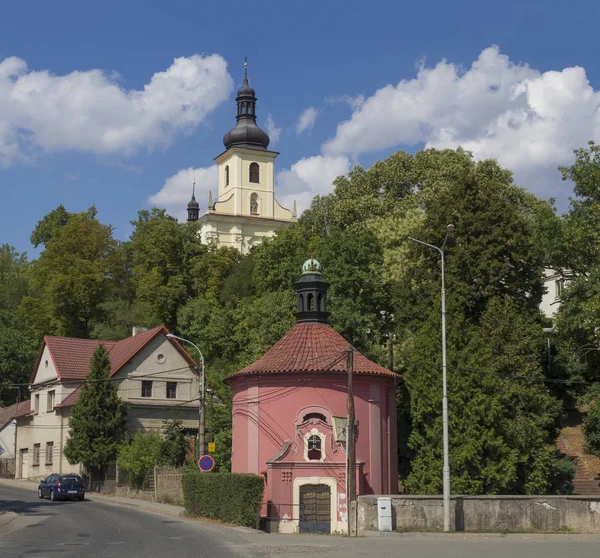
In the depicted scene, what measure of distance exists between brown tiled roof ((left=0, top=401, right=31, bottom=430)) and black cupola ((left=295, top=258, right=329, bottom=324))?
27.6 metres

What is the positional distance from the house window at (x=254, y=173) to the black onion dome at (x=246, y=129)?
2126 mm

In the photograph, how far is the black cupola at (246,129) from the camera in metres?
103

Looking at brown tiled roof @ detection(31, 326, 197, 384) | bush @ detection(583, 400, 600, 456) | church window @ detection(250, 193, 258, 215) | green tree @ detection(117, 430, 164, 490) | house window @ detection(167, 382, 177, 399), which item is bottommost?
green tree @ detection(117, 430, 164, 490)

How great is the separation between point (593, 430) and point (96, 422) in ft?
88.6

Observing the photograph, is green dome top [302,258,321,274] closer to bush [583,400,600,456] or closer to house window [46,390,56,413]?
bush [583,400,600,456]

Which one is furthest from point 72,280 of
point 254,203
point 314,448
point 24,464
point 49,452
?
point 314,448

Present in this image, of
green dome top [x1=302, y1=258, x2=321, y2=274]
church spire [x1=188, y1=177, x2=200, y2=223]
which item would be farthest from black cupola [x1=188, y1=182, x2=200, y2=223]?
green dome top [x1=302, y1=258, x2=321, y2=274]

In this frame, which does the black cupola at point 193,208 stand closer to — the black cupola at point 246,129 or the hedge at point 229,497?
the black cupola at point 246,129

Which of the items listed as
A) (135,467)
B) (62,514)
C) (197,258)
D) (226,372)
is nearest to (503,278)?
(226,372)

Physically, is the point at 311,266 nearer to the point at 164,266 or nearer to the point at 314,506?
the point at 314,506

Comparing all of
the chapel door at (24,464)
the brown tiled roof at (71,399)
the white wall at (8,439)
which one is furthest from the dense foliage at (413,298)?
the chapel door at (24,464)

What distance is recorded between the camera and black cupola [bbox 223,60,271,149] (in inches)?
4067

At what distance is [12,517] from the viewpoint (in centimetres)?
3234

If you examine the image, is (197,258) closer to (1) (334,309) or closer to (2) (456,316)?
(1) (334,309)
